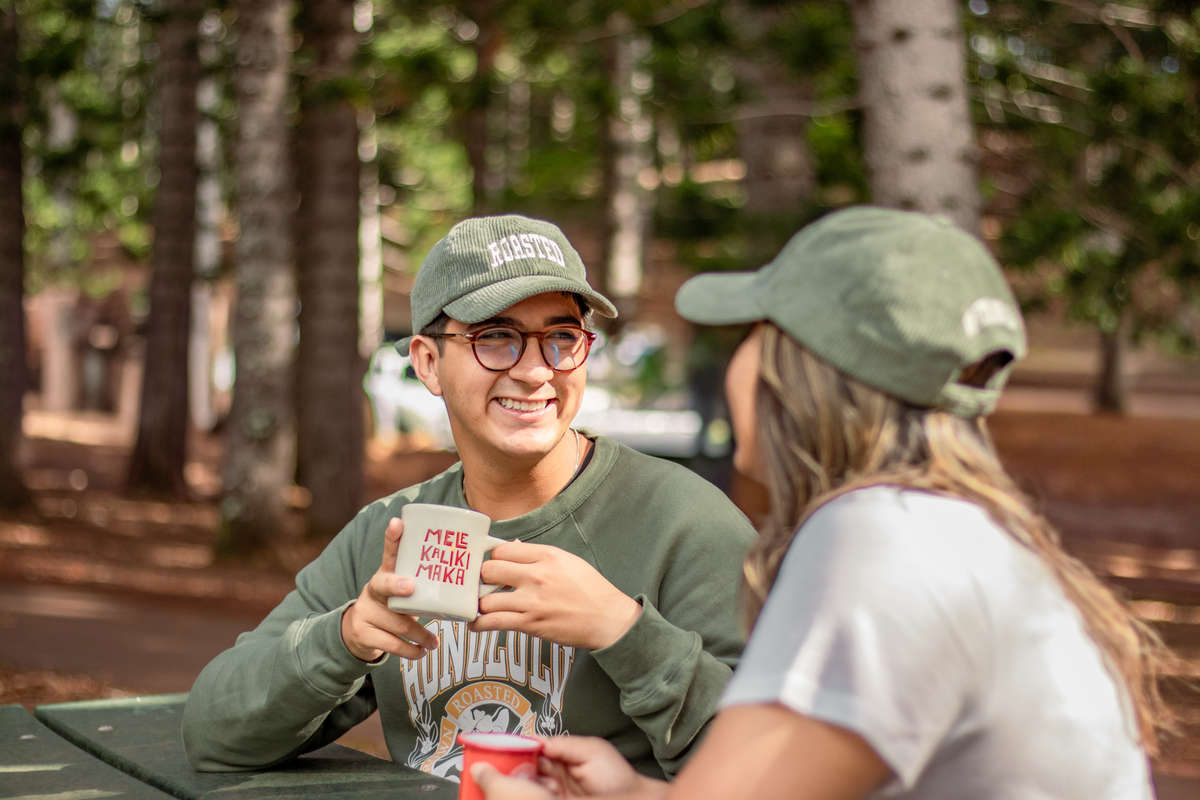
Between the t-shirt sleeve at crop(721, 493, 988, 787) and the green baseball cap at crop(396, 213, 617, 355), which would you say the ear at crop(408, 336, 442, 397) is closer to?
the green baseball cap at crop(396, 213, 617, 355)

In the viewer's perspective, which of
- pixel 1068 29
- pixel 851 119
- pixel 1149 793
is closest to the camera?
pixel 1149 793

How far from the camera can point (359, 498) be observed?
42.0 ft

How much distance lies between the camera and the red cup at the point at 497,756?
1.80 metres

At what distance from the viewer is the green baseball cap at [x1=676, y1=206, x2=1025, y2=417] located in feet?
5.07

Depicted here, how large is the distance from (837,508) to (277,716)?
129cm

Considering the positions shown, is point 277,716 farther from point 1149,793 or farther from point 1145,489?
point 1145,489

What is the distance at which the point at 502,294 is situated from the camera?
247 cm

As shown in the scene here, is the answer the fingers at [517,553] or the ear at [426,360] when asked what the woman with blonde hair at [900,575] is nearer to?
the fingers at [517,553]

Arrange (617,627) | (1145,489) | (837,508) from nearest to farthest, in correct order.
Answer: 1. (837,508)
2. (617,627)
3. (1145,489)

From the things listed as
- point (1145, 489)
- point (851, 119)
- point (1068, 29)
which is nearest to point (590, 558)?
point (851, 119)

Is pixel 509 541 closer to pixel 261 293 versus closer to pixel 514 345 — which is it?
pixel 514 345

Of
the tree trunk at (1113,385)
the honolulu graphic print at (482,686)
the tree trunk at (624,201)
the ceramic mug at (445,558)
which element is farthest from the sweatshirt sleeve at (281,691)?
the tree trunk at (1113,385)

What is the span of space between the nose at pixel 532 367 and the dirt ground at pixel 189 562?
0.67 m

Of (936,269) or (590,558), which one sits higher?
(936,269)
